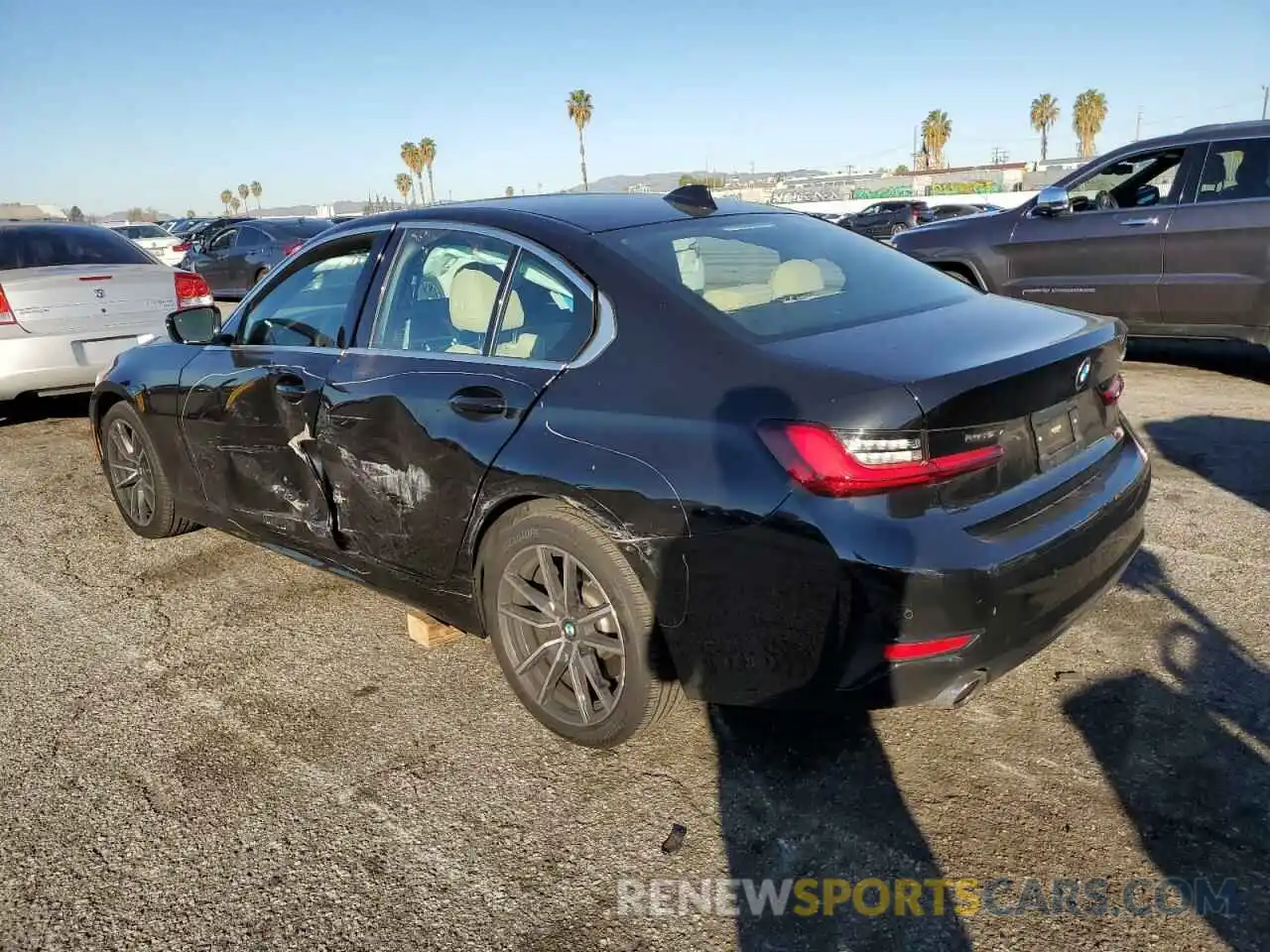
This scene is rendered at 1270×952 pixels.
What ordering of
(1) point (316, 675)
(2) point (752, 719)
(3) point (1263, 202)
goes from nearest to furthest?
(2) point (752, 719), (1) point (316, 675), (3) point (1263, 202)

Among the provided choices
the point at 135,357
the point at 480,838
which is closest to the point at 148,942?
the point at 480,838

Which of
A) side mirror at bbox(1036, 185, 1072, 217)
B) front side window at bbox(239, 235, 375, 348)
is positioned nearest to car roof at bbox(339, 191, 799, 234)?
front side window at bbox(239, 235, 375, 348)

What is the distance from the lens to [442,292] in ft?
10.9

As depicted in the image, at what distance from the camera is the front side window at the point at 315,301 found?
3584 millimetres

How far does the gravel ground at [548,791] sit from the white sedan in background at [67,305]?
11.3 feet

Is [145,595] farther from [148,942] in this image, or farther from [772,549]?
[772,549]

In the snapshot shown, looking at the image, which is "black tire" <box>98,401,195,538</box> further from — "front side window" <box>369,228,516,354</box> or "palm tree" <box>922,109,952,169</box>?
"palm tree" <box>922,109,952,169</box>

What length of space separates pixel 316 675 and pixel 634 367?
1.77 meters

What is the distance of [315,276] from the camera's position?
3.92 m

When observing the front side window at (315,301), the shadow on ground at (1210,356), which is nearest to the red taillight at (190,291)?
the front side window at (315,301)

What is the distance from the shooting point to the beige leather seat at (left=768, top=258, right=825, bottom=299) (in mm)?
2922

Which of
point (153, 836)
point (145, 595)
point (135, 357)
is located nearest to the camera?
point (153, 836)

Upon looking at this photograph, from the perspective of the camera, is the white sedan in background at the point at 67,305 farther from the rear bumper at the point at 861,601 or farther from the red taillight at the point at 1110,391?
the red taillight at the point at 1110,391

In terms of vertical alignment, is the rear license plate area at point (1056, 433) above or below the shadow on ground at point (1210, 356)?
above
